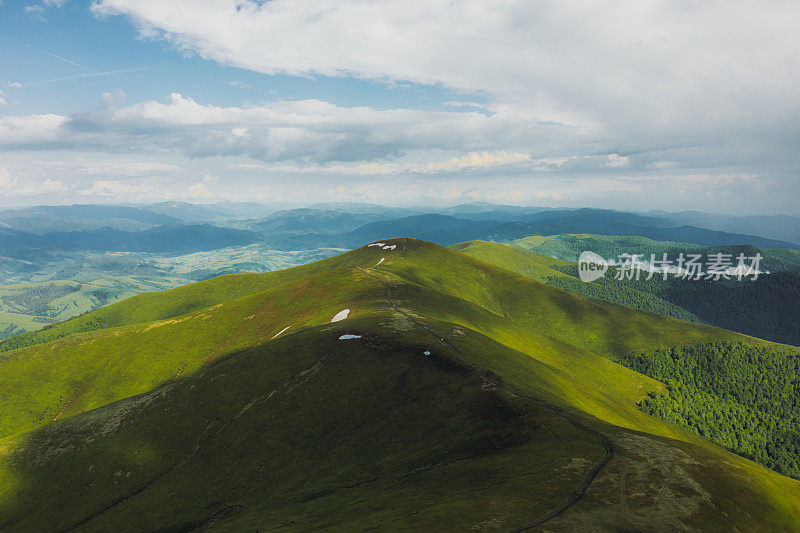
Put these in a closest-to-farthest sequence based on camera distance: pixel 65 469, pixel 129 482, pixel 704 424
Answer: pixel 129 482
pixel 65 469
pixel 704 424

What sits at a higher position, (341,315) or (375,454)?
(341,315)

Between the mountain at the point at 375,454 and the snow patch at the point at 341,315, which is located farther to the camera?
the snow patch at the point at 341,315

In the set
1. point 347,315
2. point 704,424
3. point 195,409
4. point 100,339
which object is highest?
point 347,315

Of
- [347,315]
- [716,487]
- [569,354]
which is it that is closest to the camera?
[716,487]

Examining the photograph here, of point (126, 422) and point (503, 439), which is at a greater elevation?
point (503, 439)

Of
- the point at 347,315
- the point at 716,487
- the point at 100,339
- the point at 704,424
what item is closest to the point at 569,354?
the point at 704,424

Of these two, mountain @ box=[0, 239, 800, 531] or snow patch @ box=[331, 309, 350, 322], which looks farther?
snow patch @ box=[331, 309, 350, 322]

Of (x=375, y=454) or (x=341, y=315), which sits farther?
(x=341, y=315)

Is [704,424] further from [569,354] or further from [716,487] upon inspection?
[716,487]
